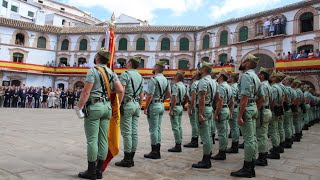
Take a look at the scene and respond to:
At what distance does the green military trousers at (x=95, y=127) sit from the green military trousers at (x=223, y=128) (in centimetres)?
302

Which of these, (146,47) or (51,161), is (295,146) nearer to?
(51,161)

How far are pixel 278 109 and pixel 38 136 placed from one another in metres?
6.52

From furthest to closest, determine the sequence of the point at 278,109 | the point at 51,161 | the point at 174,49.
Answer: the point at 174,49
the point at 278,109
the point at 51,161

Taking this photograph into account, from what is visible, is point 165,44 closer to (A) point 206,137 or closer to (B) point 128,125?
(A) point 206,137

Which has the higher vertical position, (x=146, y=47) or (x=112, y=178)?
(x=146, y=47)

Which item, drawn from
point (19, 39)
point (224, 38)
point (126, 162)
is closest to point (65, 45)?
point (19, 39)

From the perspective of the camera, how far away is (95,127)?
432 cm

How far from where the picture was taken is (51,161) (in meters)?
5.36

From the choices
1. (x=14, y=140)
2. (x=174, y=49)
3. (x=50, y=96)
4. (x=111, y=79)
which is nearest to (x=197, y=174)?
(x=111, y=79)

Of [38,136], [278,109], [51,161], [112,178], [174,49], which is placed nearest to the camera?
[112,178]

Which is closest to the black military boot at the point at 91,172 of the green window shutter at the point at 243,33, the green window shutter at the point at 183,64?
the green window shutter at the point at 243,33

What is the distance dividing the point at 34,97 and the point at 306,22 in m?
23.8

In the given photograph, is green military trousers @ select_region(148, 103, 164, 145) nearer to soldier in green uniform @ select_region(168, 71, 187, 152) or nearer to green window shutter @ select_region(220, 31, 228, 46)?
soldier in green uniform @ select_region(168, 71, 187, 152)

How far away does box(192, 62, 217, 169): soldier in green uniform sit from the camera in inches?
218
